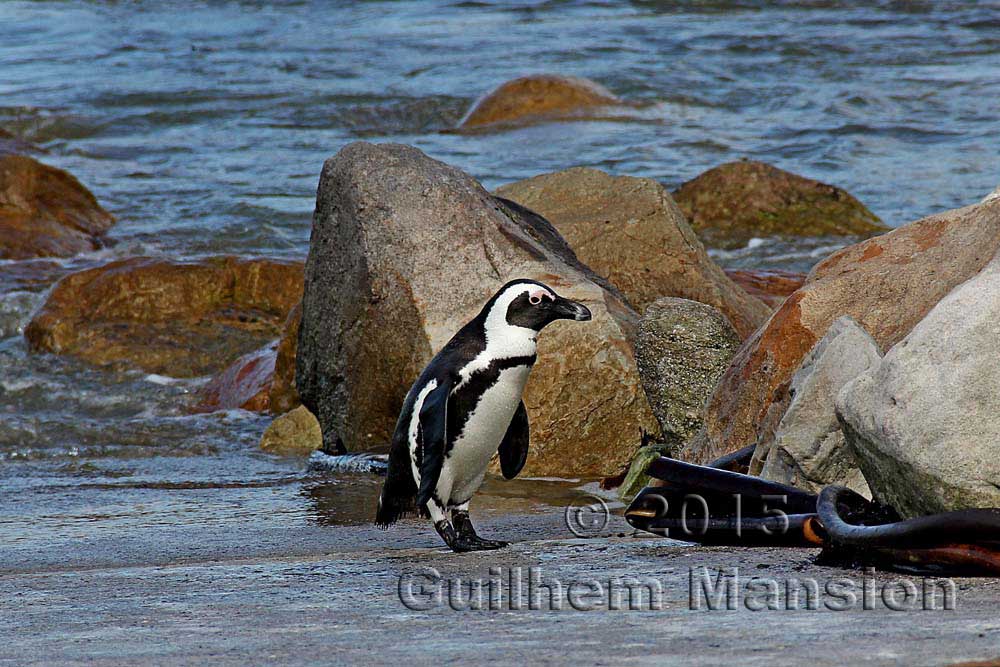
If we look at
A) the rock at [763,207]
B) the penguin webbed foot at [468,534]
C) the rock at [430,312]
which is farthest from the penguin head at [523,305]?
the rock at [763,207]

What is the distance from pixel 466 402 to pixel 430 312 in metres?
2.12

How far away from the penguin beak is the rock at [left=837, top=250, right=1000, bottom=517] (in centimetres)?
141

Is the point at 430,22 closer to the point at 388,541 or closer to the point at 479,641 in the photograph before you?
the point at 388,541

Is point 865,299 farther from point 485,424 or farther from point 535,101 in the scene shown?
point 535,101

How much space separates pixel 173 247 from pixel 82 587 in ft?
37.0

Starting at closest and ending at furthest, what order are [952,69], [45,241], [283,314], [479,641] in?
[479,641] → [283,314] → [45,241] → [952,69]

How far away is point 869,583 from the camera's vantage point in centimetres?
340

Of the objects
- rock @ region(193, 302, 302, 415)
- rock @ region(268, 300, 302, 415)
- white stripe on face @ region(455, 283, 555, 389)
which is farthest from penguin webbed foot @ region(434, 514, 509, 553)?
rock @ region(268, 300, 302, 415)

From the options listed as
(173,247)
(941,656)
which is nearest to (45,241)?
(173,247)

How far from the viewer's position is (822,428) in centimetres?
462

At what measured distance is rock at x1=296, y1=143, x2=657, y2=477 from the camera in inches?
276

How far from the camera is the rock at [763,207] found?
14438 mm

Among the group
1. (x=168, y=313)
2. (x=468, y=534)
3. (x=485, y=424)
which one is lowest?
(x=168, y=313)

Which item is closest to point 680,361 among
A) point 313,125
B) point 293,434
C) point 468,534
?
point 468,534
